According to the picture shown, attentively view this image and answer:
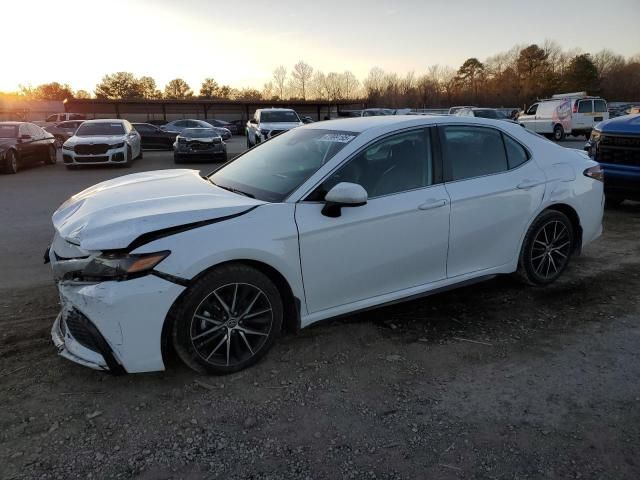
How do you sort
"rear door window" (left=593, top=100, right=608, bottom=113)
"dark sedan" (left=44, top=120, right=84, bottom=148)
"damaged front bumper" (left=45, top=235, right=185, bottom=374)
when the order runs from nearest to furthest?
1. "damaged front bumper" (left=45, top=235, right=185, bottom=374)
2. "rear door window" (left=593, top=100, right=608, bottom=113)
3. "dark sedan" (left=44, top=120, right=84, bottom=148)

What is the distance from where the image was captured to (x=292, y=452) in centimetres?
248

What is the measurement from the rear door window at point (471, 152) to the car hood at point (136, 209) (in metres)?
1.63

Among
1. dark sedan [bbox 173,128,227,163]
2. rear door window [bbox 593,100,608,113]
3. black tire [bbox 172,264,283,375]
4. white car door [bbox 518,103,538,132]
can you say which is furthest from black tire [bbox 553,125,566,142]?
black tire [bbox 172,264,283,375]

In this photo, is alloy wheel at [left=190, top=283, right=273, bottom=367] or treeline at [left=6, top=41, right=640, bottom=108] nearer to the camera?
alloy wheel at [left=190, top=283, right=273, bottom=367]

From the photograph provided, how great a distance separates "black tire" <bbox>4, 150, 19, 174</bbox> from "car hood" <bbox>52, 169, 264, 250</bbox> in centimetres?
1301

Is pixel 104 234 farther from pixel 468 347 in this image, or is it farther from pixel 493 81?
pixel 493 81

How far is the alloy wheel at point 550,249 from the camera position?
4.46 metres

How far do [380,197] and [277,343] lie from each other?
1.32 meters

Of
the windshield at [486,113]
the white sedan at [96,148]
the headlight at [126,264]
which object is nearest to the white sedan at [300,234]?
the headlight at [126,264]

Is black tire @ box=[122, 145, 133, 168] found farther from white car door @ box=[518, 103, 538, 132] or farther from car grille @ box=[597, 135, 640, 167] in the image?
white car door @ box=[518, 103, 538, 132]

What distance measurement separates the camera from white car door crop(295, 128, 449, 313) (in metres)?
3.29

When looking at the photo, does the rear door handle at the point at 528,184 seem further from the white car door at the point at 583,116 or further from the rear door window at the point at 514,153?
the white car door at the point at 583,116

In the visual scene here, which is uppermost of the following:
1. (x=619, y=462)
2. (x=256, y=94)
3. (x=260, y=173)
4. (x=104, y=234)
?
(x=256, y=94)

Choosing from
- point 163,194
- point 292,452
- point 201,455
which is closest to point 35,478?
point 201,455
